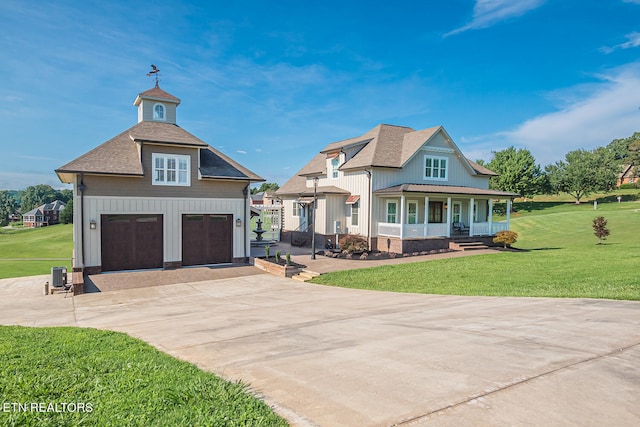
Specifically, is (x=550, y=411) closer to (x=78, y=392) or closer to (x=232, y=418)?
(x=232, y=418)

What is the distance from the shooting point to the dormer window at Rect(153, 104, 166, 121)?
19.9 metres

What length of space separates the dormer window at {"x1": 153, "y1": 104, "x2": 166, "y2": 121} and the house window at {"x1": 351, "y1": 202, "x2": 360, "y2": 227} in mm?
12396

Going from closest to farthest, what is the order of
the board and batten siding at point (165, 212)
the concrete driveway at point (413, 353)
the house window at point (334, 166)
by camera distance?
the concrete driveway at point (413, 353), the board and batten siding at point (165, 212), the house window at point (334, 166)

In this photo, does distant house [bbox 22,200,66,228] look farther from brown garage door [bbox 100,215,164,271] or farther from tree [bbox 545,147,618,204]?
tree [bbox 545,147,618,204]

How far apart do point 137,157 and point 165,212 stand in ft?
9.49

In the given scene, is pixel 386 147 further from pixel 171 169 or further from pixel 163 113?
pixel 163 113

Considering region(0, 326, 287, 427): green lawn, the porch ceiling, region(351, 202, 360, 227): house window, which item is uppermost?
the porch ceiling

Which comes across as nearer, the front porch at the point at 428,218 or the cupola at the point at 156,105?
the cupola at the point at 156,105

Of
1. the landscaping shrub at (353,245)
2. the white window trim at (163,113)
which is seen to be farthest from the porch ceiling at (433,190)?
the white window trim at (163,113)

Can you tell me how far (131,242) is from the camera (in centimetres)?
1698

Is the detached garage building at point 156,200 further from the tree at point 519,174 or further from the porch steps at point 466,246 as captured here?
the tree at point 519,174

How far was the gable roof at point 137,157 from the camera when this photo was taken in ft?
52.5

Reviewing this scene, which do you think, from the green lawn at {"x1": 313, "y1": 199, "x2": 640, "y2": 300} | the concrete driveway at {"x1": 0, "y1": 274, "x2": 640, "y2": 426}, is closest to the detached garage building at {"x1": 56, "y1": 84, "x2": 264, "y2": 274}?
the concrete driveway at {"x1": 0, "y1": 274, "x2": 640, "y2": 426}

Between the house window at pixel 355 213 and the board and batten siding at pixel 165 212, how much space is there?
7613 mm
